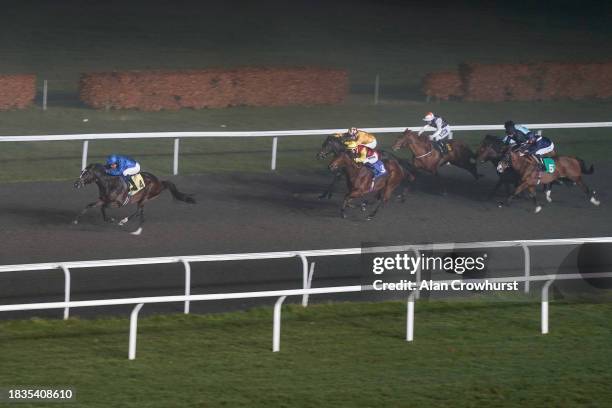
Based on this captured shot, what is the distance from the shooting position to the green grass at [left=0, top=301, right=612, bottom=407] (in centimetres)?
631

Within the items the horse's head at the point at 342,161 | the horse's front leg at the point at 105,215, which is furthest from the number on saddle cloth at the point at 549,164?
the horse's front leg at the point at 105,215

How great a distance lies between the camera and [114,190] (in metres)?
10.6

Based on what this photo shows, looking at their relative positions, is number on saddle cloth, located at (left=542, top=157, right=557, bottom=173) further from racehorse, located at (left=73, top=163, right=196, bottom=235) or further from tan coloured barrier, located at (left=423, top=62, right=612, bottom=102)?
tan coloured barrier, located at (left=423, top=62, right=612, bottom=102)

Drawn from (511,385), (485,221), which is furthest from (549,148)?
(511,385)

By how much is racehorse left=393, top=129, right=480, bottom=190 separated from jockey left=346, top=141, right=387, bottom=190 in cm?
73

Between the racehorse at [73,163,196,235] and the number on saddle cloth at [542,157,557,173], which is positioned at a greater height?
the number on saddle cloth at [542,157,557,173]

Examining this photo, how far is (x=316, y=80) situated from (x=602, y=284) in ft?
31.7

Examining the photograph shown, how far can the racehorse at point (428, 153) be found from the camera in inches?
493

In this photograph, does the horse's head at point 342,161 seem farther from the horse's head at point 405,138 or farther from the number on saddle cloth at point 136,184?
the number on saddle cloth at point 136,184

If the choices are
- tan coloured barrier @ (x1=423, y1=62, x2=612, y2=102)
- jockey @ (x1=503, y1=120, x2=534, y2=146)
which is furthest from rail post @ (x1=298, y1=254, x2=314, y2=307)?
tan coloured barrier @ (x1=423, y1=62, x2=612, y2=102)

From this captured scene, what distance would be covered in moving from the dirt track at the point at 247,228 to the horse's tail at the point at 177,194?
0.20 m

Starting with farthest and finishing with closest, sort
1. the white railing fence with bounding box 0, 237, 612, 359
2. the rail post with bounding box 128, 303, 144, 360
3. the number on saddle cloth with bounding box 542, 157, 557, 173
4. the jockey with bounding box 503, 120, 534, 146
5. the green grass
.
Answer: the number on saddle cloth with bounding box 542, 157, 557, 173, the jockey with bounding box 503, 120, 534, 146, the white railing fence with bounding box 0, 237, 612, 359, the rail post with bounding box 128, 303, 144, 360, the green grass

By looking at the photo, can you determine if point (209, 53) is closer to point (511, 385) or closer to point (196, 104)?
point (196, 104)

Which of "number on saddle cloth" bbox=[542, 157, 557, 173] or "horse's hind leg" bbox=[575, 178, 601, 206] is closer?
"number on saddle cloth" bbox=[542, 157, 557, 173]
